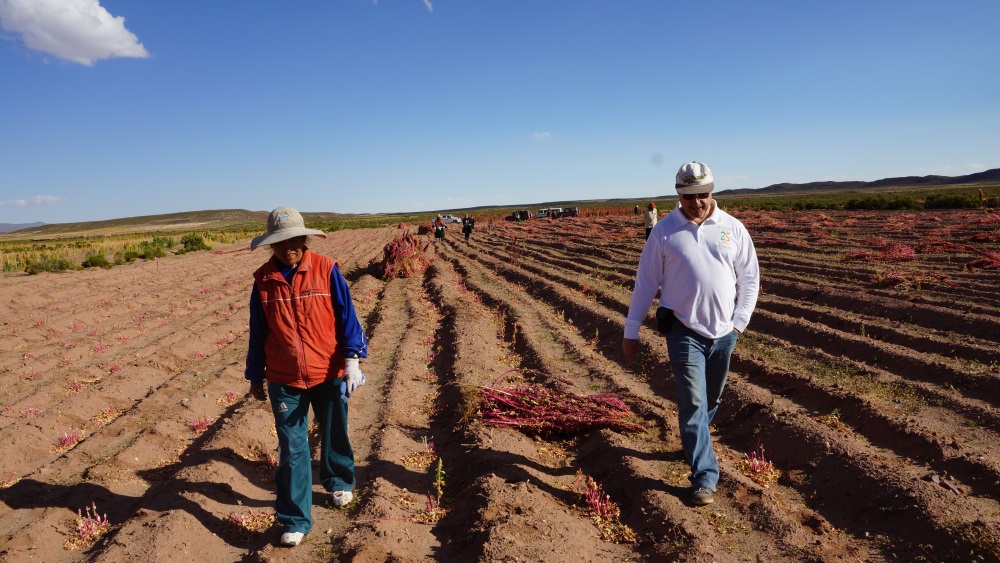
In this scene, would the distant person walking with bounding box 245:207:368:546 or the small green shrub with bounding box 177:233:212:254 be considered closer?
the distant person walking with bounding box 245:207:368:546

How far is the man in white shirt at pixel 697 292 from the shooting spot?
3.37m

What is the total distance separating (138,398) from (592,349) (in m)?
5.27

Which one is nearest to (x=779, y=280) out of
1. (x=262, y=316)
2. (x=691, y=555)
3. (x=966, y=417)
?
(x=966, y=417)

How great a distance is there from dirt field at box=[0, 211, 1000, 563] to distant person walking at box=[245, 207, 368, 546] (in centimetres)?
37

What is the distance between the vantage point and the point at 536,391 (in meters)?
5.38

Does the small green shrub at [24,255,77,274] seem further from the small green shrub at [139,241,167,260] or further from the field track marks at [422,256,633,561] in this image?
the field track marks at [422,256,633,561]

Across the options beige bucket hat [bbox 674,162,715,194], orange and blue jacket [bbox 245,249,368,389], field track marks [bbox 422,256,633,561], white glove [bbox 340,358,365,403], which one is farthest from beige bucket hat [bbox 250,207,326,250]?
beige bucket hat [bbox 674,162,715,194]

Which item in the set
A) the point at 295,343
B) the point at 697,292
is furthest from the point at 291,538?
the point at 697,292

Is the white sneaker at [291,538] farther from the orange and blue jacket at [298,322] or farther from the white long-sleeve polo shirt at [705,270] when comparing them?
the white long-sleeve polo shirt at [705,270]

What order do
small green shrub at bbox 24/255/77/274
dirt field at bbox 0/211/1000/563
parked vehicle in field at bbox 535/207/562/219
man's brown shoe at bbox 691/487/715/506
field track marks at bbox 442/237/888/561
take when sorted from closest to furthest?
field track marks at bbox 442/237/888/561 < dirt field at bbox 0/211/1000/563 < man's brown shoe at bbox 691/487/715/506 < small green shrub at bbox 24/255/77/274 < parked vehicle in field at bbox 535/207/562/219

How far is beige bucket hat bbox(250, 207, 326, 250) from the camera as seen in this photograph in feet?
10.6

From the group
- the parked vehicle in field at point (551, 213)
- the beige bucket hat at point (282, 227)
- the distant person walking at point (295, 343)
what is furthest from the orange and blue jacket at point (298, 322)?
the parked vehicle in field at point (551, 213)

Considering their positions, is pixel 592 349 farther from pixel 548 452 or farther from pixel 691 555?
pixel 691 555

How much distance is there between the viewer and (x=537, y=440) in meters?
4.93
